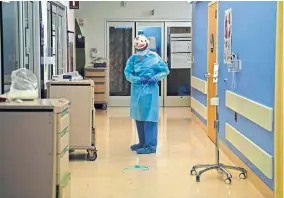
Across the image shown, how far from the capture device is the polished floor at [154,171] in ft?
15.2

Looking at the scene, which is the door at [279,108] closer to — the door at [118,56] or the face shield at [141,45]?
the face shield at [141,45]

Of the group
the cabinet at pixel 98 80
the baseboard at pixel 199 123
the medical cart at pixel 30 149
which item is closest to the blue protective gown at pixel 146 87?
the baseboard at pixel 199 123

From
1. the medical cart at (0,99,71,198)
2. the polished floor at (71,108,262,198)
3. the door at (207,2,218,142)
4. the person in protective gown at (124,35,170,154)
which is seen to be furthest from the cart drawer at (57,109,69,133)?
the door at (207,2,218,142)

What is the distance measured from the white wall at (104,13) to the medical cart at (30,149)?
8368 mm

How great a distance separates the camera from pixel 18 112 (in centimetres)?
353

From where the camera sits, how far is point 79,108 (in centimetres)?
589

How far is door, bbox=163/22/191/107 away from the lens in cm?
1194

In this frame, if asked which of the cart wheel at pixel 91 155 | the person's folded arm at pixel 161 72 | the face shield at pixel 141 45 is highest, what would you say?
the face shield at pixel 141 45

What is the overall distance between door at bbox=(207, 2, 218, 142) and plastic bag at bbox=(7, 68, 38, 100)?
3718 millimetres

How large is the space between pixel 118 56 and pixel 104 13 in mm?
1125

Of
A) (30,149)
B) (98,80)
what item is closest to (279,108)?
(30,149)

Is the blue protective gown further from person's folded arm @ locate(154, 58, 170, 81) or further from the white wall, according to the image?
the white wall

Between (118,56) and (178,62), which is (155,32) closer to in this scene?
(178,62)

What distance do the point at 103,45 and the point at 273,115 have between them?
8005 millimetres
